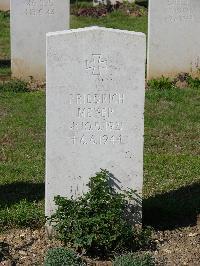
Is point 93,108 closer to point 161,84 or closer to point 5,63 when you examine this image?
point 161,84

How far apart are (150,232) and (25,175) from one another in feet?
6.84

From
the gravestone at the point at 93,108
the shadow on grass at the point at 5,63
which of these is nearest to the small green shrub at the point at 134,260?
the gravestone at the point at 93,108

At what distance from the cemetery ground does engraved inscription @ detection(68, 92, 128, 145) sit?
819 mm

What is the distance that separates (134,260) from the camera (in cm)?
539

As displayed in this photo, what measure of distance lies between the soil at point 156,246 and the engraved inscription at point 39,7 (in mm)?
6424

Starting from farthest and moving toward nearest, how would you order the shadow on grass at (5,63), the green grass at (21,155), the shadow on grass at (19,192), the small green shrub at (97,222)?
1. the shadow on grass at (5,63)
2. the shadow on grass at (19,192)
3. the green grass at (21,155)
4. the small green shrub at (97,222)

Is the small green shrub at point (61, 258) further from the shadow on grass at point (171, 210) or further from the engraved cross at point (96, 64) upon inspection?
the engraved cross at point (96, 64)

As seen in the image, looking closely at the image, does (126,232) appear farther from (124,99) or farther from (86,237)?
(124,99)

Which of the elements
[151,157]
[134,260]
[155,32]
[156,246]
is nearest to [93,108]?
[156,246]

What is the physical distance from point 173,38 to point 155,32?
1.17 ft

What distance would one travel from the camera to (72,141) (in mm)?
6039

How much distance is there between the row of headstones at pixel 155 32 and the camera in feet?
39.3

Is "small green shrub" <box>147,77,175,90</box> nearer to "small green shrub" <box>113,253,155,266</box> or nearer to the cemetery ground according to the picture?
the cemetery ground

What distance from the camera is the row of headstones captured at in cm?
1197
